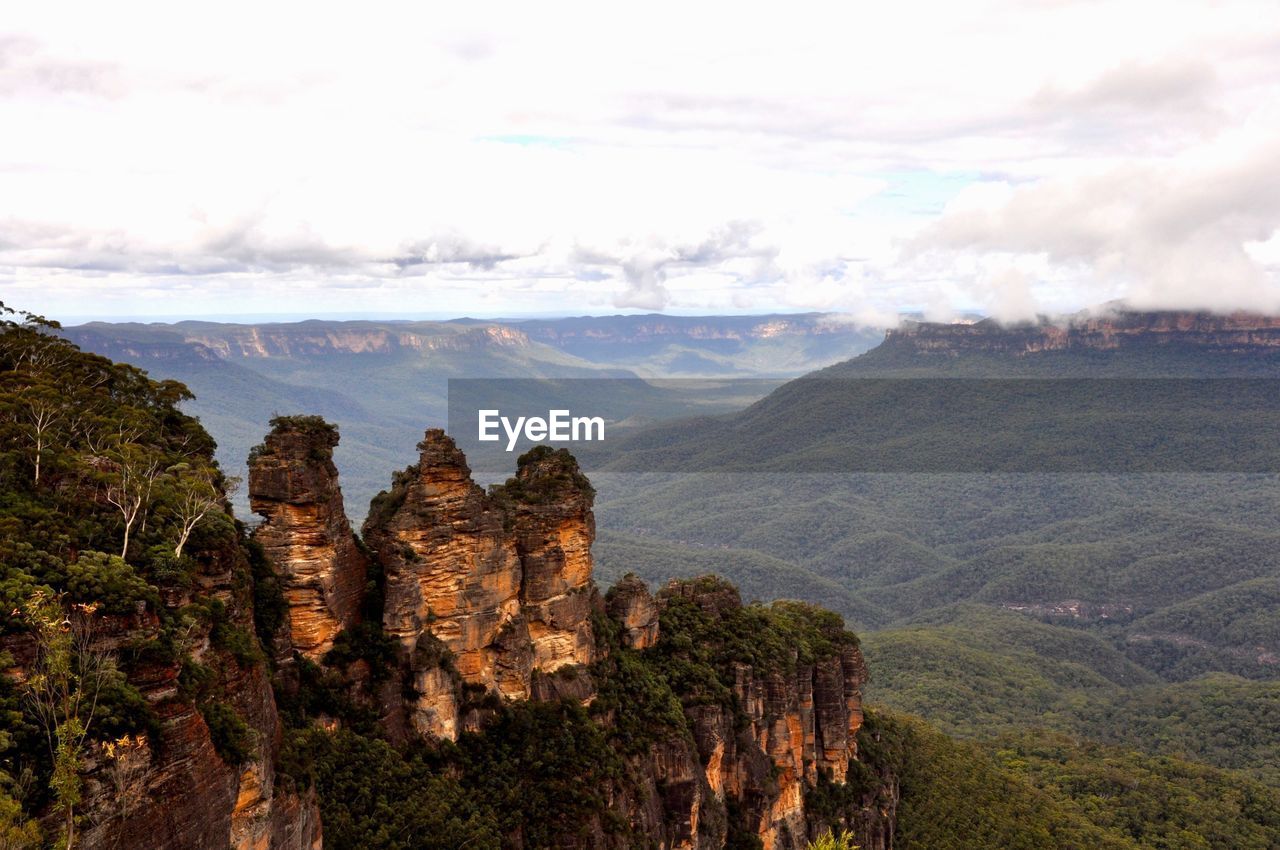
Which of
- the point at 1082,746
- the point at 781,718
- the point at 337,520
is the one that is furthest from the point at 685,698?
the point at 1082,746

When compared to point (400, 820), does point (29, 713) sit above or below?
above

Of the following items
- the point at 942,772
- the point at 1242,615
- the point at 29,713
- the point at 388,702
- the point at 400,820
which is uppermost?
the point at 29,713

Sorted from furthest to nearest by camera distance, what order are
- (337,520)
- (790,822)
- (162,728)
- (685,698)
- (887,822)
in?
(887,822)
(790,822)
(685,698)
(337,520)
(162,728)

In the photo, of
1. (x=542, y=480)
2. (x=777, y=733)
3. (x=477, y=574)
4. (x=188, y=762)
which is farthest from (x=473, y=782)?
(x=777, y=733)

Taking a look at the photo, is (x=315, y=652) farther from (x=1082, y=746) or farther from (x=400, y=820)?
(x=1082, y=746)

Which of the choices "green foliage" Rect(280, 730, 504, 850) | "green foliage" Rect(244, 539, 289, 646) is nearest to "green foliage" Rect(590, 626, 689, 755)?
"green foliage" Rect(280, 730, 504, 850)

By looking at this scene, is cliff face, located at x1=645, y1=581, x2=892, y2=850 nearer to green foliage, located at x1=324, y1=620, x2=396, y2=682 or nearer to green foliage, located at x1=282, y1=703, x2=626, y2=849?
green foliage, located at x1=282, y1=703, x2=626, y2=849
